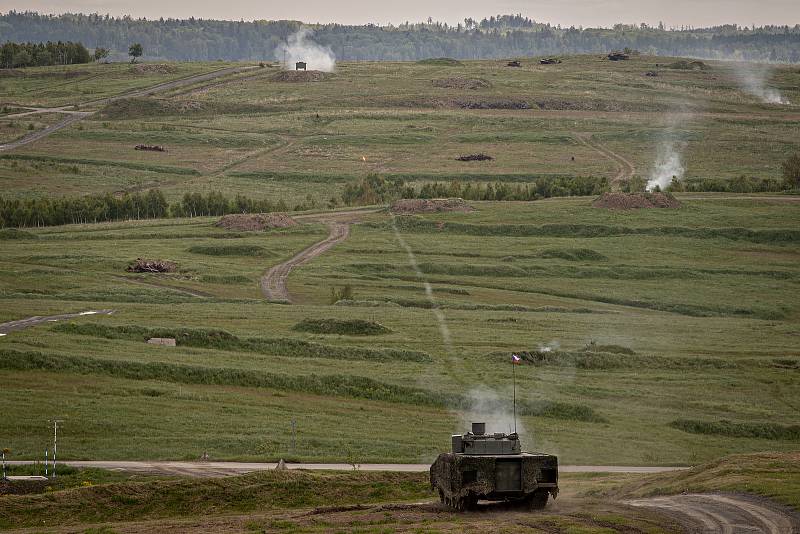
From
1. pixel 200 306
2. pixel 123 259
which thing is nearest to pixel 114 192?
pixel 123 259

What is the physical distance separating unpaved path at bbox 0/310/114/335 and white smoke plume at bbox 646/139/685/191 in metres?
83.8

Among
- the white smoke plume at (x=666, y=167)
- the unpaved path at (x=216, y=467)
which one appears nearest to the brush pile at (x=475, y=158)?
the white smoke plume at (x=666, y=167)

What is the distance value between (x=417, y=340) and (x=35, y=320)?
23393mm

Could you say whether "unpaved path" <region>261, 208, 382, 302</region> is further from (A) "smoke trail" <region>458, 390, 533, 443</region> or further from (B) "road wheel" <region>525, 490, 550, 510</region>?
(B) "road wheel" <region>525, 490, 550, 510</region>

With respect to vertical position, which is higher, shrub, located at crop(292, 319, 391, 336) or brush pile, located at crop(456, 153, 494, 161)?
brush pile, located at crop(456, 153, 494, 161)

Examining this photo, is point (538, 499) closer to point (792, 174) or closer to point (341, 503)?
point (341, 503)

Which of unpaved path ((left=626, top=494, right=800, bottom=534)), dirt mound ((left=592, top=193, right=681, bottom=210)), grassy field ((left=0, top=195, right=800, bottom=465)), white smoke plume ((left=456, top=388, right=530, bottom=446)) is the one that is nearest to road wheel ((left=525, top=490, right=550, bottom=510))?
unpaved path ((left=626, top=494, right=800, bottom=534))

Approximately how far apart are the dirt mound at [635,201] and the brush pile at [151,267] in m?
50.2

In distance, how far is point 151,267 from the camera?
3895 inches

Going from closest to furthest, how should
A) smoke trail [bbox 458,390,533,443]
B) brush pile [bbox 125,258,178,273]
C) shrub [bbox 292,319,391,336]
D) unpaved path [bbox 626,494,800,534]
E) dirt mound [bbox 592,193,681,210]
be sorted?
unpaved path [bbox 626,494,800,534] → smoke trail [bbox 458,390,533,443] → shrub [bbox 292,319,391,336] → brush pile [bbox 125,258,178,273] → dirt mound [bbox 592,193,681,210]

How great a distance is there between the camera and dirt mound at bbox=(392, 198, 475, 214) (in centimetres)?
12788

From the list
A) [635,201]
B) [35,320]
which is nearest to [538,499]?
[35,320]

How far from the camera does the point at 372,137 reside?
7357 inches

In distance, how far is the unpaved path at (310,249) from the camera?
94.8 m
